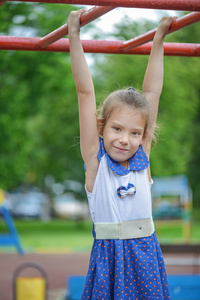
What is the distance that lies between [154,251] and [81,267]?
8.70 metres

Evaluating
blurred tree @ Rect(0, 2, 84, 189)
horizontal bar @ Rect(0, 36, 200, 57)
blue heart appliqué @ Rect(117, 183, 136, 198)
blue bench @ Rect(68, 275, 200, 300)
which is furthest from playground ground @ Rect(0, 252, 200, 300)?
blue heart appliqué @ Rect(117, 183, 136, 198)

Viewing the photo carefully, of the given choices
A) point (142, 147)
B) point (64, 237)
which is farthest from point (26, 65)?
point (142, 147)

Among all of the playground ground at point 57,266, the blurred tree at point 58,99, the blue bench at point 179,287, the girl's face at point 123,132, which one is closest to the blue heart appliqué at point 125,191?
the girl's face at point 123,132

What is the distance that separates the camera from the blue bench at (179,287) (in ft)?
17.8

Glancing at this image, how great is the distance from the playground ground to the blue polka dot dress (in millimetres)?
4460

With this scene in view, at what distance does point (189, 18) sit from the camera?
7.30ft

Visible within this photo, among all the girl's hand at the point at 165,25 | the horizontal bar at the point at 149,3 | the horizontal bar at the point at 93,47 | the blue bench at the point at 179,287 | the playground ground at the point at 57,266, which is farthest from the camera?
the playground ground at the point at 57,266

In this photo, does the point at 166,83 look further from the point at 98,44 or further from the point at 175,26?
the point at 175,26

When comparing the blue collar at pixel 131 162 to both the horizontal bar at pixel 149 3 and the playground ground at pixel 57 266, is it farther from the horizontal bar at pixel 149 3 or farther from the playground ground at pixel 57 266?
the playground ground at pixel 57 266

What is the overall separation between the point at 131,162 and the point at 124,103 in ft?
0.81

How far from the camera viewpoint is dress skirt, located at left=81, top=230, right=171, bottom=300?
213 centimetres

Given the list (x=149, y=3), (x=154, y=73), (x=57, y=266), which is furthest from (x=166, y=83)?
(x=149, y=3)

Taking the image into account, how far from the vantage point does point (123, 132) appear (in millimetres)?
2217

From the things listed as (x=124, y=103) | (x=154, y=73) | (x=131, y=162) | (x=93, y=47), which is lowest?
(x=131, y=162)
